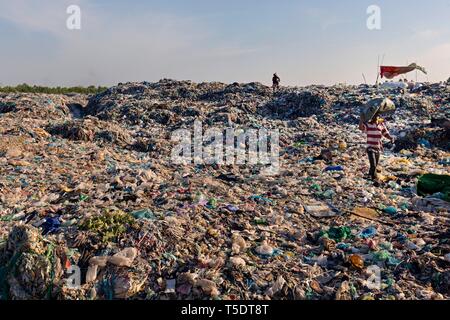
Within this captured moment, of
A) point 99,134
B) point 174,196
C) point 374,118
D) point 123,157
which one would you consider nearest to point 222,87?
point 99,134

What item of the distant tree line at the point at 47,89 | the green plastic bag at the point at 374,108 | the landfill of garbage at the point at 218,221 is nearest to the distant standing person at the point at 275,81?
the landfill of garbage at the point at 218,221

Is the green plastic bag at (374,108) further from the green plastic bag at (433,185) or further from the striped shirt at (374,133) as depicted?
the green plastic bag at (433,185)

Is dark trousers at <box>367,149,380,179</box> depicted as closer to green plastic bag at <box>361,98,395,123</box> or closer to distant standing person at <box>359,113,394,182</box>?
distant standing person at <box>359,113,394,182</box>

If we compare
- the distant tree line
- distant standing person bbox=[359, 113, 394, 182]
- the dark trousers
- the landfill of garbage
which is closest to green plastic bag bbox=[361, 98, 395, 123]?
distant standing person bbox=[359, 113, 394, 182]

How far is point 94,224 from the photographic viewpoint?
11.5 ft

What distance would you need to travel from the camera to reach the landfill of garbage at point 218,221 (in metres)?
2.97

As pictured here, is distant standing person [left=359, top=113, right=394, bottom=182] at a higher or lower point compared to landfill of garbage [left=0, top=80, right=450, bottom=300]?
higher

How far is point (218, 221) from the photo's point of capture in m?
4.01

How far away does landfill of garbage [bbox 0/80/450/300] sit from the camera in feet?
9.74

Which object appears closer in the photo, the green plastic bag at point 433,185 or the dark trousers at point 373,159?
the green plastic bag at point 433,185

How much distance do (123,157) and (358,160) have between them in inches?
184

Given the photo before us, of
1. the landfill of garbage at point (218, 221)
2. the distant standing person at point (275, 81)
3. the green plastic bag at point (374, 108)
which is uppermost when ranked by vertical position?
the distant standing person at point (275, 81)

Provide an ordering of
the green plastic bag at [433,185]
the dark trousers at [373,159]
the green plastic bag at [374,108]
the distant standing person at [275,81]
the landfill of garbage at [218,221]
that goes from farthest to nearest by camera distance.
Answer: the distant standing person at [275,81]
the dark trousers at [373,159]
the green plastic bag at [374,108]
the green plastic bag at [433,185]
the landfill of garbage at [218,221]

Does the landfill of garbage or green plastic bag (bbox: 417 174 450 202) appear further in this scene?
green plastic bag (bbox: 417 174 450 202)
